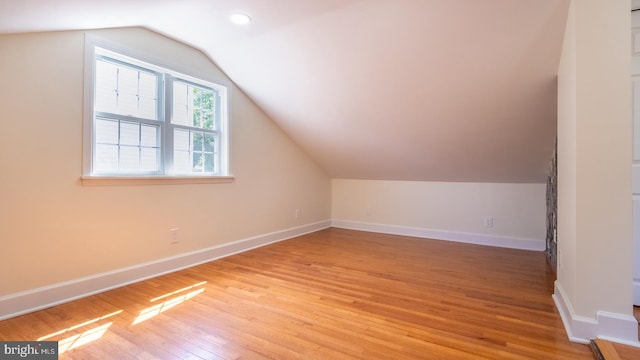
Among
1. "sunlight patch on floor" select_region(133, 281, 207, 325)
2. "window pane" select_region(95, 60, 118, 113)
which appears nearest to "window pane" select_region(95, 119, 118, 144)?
"window pane" select_region(95, 60, 118, 113)

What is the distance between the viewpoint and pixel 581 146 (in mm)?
1682

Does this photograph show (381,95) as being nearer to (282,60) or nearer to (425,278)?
(282,60)

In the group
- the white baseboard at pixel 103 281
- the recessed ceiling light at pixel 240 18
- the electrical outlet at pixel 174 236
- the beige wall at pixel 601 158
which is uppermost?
the recessed ceiling light at pixel 240 18

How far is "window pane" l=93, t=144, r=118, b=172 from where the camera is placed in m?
2.44

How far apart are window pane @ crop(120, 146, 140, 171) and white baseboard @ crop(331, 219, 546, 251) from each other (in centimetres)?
344

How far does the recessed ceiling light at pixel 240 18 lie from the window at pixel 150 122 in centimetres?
96

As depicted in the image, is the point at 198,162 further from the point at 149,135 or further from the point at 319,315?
the point at 319,315

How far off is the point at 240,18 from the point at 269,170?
81.8 inches

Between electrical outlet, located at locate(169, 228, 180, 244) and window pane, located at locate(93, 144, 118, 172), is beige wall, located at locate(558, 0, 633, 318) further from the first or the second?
window pane, located at locate(93, 144, 118, 172)

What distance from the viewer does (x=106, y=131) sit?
2492 millimetres

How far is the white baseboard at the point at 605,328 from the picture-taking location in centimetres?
158

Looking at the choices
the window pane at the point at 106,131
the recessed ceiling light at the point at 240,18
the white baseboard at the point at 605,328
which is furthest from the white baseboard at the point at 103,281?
the white baseboard at the point at 605,328

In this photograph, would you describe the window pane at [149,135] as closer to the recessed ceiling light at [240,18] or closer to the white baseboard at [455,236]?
the recessed ceiling light at [240,18]

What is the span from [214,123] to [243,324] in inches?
91.3
